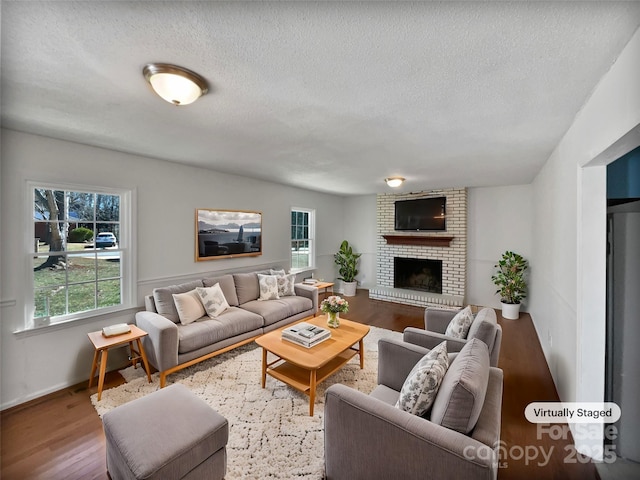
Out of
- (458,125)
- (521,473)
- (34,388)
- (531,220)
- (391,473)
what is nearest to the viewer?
(391,473)

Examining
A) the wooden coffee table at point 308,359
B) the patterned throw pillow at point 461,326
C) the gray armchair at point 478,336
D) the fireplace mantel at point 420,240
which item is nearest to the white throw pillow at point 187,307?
the wooden coffee table at point 308,359

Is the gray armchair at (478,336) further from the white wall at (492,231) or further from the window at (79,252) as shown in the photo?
the white wall at (492,231)

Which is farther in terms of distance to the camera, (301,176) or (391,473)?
(301,176)

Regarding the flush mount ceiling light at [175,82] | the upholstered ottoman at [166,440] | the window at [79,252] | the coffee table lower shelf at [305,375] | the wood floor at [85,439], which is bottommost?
the wood floor at [85,439]

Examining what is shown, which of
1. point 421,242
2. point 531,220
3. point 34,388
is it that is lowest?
point 34,388

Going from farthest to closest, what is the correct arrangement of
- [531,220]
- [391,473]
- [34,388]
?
[531,220] → [34,388] → [391,473]

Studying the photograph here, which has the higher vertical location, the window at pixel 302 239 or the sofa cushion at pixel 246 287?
the window at pixel 302 239

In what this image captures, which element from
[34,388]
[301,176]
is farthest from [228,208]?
[34,388]

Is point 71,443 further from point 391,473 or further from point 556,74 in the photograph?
point 556,74

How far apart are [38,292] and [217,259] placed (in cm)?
195

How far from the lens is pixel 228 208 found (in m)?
4.29

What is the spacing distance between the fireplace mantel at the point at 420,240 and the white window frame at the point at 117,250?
4988mm

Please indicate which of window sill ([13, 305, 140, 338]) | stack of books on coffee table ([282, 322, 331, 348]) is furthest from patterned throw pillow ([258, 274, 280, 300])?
window sill ([13, 305, 140, 338])

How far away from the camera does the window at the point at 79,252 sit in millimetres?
2580
